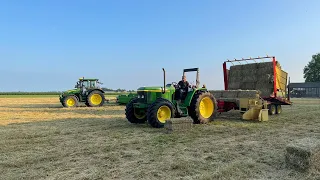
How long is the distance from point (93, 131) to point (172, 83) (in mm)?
3390

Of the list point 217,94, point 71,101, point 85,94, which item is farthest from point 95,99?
point 217,94

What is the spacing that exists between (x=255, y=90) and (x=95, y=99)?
39.5 ft

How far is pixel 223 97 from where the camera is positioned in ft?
42.8

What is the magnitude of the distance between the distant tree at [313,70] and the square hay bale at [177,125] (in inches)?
2608

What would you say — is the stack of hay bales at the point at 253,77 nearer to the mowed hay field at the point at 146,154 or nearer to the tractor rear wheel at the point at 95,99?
the mowed hay field at the point at 146,154

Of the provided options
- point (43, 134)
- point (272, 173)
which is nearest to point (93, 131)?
point (43, 134)

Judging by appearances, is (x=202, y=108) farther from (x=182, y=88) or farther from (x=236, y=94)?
(x=236, y=94)

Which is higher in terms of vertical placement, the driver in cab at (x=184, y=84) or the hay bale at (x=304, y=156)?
the driver in cab at (x=184, y=84)

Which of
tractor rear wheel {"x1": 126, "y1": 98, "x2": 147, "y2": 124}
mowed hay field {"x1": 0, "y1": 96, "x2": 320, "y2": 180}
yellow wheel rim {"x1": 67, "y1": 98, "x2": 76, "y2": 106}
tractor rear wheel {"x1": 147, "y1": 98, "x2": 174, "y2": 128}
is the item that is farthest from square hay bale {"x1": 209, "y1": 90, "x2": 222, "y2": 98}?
yellow wheel rim {"x1": 67, "y1": 98, "x2": 76, "y2": 106}

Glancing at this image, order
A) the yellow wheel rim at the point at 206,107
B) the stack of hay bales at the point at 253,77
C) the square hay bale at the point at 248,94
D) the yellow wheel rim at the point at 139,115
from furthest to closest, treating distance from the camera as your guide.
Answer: the stack of hay bales at the point at 253,77 → the square hay bale at the point at 248,94 → the yellow wheel rim at the point at 206,107 → the yellow wheel rim at the point at 139,115

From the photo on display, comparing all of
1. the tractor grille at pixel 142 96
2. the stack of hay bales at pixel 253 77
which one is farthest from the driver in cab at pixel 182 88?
the stack of hay bales at pixel 253 77

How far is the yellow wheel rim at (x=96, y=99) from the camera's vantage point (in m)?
20.2

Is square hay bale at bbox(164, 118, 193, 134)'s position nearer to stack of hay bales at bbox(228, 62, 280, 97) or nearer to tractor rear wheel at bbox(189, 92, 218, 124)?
tractor rear wheel at bbox(189, 92, 218, 124)

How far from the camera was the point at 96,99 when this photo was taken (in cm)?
2048
